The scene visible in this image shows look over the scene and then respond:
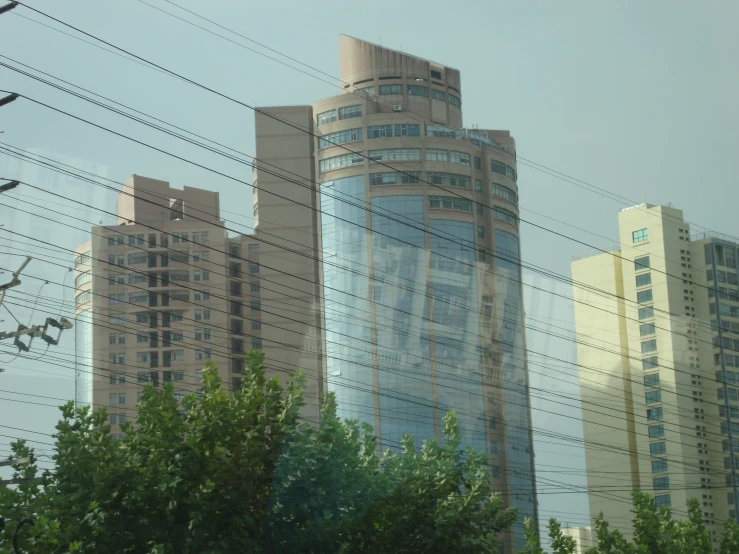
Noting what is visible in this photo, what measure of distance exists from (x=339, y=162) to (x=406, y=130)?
17.5 ft

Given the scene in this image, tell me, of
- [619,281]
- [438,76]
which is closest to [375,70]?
[438,76]

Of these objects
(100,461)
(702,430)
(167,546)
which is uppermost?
(702,430)

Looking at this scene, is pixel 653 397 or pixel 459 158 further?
pixel 653 397

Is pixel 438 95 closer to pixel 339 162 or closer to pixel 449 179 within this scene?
pixel 449 179

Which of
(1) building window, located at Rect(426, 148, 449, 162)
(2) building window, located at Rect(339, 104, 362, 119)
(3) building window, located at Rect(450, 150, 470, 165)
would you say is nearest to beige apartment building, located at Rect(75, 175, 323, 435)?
(2) building window, located at Rect(339, 104, 362, 119)

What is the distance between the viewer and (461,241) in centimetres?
8712

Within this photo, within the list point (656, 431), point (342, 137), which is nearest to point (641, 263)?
point (656, 431)

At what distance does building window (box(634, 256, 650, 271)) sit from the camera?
92.0m

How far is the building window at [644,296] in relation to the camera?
92438mm

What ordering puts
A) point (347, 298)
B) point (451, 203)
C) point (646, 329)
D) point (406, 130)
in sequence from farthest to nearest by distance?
point (646, 329) → point (451, 203) → point (406, 130) → point (347, 298)

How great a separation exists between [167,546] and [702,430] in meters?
73.8

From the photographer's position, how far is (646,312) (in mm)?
92938

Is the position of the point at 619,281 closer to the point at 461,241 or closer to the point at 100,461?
the point at 461,241

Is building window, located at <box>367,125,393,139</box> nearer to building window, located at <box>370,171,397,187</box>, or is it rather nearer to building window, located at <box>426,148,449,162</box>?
building window, located at <box>370,171,397,187</box>
